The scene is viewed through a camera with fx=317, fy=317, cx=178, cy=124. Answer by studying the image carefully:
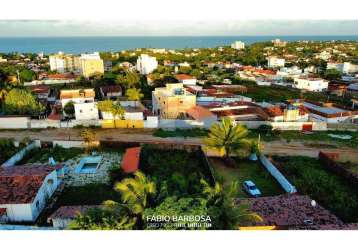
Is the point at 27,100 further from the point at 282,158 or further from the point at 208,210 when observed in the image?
the point at 208,210

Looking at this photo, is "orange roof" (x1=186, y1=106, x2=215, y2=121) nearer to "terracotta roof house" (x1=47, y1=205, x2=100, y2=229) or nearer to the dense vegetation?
the dense vegetation

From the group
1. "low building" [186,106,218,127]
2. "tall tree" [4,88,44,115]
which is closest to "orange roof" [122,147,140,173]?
"low building" [186,106,218,127]

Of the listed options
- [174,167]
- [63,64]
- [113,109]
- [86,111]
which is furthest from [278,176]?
[63,64]

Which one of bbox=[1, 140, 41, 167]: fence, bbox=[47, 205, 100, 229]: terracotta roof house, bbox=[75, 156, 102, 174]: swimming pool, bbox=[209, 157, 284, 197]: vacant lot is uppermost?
bbox=[47, 205, 100, 229]: terracotta roof house

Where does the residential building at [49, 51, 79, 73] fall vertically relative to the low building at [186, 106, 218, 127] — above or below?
above

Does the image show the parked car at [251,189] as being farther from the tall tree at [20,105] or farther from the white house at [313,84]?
the white house at [313,84]

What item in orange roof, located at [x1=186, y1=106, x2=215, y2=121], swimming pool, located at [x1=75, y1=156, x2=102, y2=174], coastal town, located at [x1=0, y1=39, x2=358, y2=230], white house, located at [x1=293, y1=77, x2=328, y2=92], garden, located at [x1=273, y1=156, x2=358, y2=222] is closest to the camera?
coastal town, located at [x1=0, y1=39, x2=358, y2=230]
